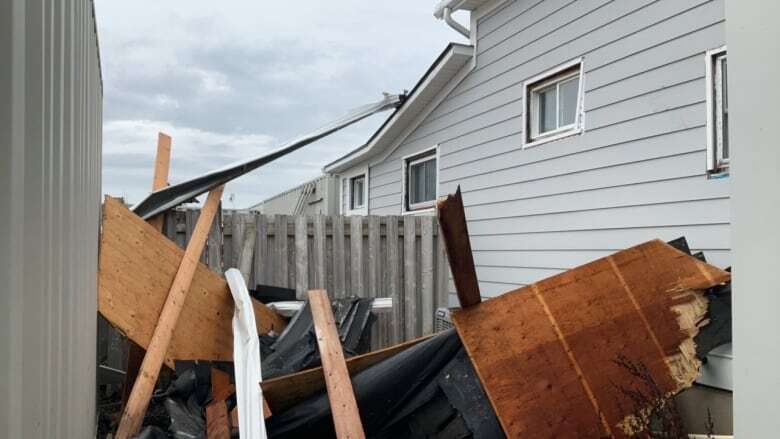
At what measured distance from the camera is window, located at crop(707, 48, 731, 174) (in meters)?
3.93

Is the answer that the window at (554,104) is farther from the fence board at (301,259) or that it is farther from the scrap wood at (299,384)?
the scrap wood at (299,384)

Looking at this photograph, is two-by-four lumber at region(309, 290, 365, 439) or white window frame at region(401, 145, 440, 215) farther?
white window frame at region(401, 145, 440, 215)

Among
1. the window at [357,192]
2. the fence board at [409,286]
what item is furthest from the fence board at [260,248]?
the window at [357,192]

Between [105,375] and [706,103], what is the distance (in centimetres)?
515

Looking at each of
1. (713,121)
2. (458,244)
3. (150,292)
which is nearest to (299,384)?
(458,244)

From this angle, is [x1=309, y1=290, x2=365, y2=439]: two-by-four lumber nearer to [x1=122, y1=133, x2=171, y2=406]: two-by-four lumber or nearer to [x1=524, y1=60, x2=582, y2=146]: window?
[x1=122, y1=133, x2=171, y2=406]: two-by-four lumber

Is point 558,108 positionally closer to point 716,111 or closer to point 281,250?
point 716,111

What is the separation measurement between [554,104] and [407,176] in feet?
10.8

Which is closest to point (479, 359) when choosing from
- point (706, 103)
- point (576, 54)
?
point (706, 103)

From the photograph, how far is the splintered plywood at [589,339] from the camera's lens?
3.32 metres

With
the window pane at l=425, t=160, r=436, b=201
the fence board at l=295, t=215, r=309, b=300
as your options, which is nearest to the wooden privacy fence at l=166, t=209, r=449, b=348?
the fence board at l=295, t=215, r=309, b=300

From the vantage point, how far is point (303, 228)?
562cm

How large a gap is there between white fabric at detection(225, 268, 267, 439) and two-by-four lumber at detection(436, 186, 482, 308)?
55.3 inches

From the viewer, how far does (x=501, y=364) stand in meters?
3.38
